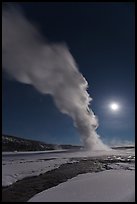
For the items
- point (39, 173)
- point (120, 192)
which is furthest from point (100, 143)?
point (120, 192)

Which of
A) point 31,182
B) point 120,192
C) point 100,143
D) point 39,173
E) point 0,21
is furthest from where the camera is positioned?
point 100,143

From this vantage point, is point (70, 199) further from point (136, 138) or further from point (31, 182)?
point (31, 182)

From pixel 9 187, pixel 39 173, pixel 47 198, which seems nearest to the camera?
pixel 47 198

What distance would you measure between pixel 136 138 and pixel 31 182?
931 cm

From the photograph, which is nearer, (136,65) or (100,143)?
(136,65)

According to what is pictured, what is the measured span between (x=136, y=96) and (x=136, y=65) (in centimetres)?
133

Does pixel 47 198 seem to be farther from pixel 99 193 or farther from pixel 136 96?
pixel 136 96

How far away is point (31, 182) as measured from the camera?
17.4 metres

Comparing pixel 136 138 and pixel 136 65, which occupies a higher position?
pixel 136 65

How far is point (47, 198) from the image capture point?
11031mm

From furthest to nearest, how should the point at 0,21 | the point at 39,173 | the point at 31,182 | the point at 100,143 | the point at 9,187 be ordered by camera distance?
the point at 100,143 → the point at 39,173 → the point at 31,182 → the point at 9,187 → the point at 0,21

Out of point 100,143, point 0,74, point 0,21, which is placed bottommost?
point 100,143

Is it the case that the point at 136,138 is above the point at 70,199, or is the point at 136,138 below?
above

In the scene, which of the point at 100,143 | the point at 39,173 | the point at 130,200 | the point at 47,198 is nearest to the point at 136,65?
the point at 130,200
